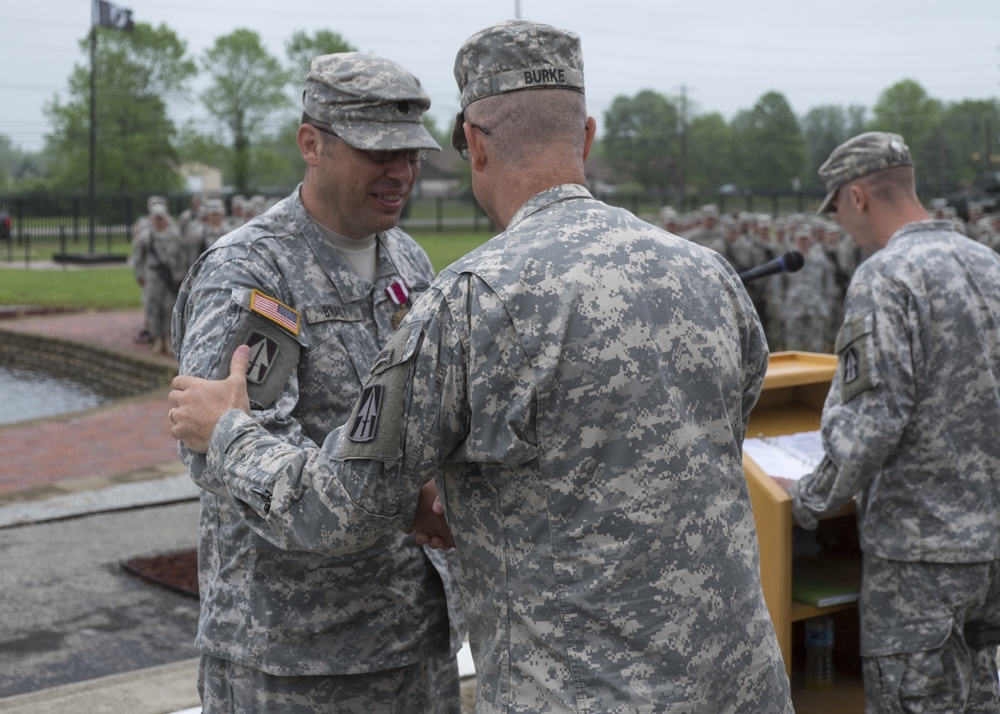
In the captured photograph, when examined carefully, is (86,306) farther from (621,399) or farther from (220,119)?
(220,119)

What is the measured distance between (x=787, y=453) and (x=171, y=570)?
3866 millimetres

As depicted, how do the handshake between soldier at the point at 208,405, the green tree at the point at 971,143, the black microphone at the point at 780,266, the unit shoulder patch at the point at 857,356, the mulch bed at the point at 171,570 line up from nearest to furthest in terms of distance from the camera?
the handshake between soldier at the point at 208,405
the unit shoulder patch at the point at 857,356
the black microphone at the point at 780,266
the mulch bed at the point at 171,570
the green tree at the point at 971,143

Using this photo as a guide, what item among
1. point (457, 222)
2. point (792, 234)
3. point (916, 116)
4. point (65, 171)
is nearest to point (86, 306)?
point (792, 234)

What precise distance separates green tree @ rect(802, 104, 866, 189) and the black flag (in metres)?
24.2

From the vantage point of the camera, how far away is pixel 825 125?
49594 millimetres

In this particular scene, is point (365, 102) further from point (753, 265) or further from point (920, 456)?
point (753, 265)

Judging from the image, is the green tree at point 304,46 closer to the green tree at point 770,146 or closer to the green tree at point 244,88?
the green tree at point 244,88

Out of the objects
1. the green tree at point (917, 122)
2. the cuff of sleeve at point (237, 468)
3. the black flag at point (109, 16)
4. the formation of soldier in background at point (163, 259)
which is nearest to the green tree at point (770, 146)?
the green tree at point (917, 122)

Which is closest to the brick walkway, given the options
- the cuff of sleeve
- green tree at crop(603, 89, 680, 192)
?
the cuff of sleeve

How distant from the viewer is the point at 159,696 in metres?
4.25

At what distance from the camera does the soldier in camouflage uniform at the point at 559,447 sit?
187 cm

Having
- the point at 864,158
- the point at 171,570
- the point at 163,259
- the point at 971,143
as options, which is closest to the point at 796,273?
the point at 163,259

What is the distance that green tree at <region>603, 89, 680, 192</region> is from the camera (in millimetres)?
55594

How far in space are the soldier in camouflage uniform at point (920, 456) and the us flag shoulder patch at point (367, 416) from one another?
5.68ft
